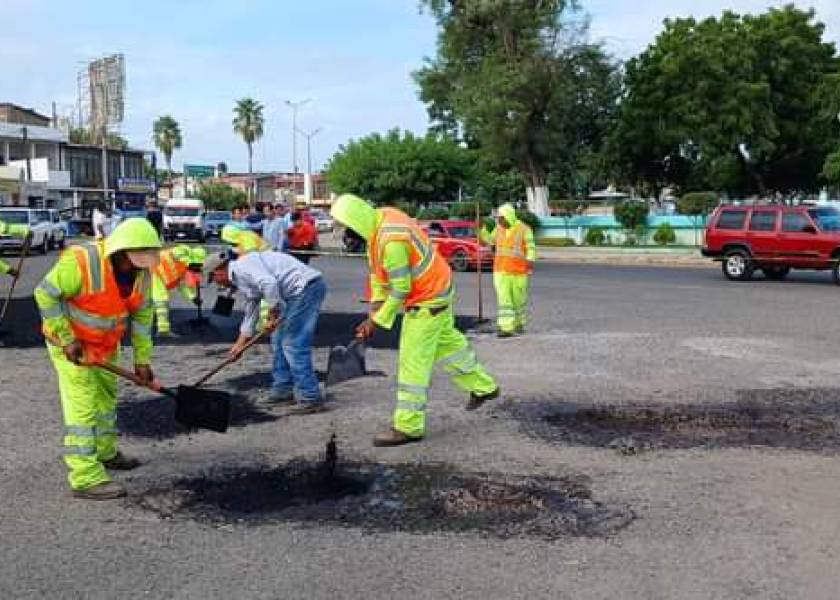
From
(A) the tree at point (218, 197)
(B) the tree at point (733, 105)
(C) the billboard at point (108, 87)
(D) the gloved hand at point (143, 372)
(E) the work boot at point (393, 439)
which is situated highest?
(C) the billboard at point (108, 87)

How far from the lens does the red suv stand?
20.7m

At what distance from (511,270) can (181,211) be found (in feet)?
124

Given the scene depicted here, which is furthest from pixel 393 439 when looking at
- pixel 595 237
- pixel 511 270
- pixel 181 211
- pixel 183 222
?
pixel 181 211

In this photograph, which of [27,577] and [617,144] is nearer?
[27,577]

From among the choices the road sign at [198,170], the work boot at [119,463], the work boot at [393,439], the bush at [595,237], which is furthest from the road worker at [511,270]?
the road sign at [198,170]

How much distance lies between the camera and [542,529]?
496cm

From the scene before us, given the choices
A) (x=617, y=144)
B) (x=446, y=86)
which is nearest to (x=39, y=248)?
(x=446, y=86)

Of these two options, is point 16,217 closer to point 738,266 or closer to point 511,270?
point 738,266

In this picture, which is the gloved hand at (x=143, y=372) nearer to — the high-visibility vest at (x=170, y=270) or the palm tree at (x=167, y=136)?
the high-visibility vest at (x=170, y=270)

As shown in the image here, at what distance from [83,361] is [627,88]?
137 ft

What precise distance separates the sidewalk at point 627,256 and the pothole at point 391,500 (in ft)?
81.8

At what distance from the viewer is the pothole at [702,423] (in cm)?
675

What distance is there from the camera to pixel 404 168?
1925 inches

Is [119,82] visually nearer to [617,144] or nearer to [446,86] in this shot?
[446,86]
